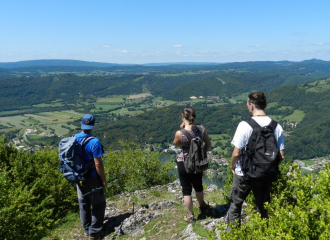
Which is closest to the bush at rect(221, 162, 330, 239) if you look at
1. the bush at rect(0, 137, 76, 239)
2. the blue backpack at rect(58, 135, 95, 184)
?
the blue backpack at rect(58, 135, 95, 184)

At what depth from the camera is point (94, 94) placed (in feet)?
653

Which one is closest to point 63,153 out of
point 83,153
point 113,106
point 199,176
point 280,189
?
point 83,153

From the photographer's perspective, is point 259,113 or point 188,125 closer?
point 259,113

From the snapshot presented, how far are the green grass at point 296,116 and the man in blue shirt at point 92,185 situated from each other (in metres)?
113

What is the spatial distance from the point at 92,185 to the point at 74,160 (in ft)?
2.09

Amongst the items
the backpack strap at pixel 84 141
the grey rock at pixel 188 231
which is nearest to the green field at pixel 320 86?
the grey rock at pixel 188 231

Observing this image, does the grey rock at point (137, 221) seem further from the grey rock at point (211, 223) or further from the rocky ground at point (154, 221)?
the grey rock at point (211, 223)

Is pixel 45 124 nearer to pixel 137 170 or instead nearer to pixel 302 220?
pixel 137 170

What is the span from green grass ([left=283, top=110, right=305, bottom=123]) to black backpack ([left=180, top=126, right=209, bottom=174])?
112508 mm

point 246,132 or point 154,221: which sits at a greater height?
point 246,132

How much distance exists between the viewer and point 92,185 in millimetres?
4457

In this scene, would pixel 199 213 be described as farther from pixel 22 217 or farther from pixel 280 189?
pixel 22 217

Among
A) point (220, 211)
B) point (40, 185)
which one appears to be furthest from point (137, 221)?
point (40, 185)

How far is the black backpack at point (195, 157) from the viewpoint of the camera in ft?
13.5
